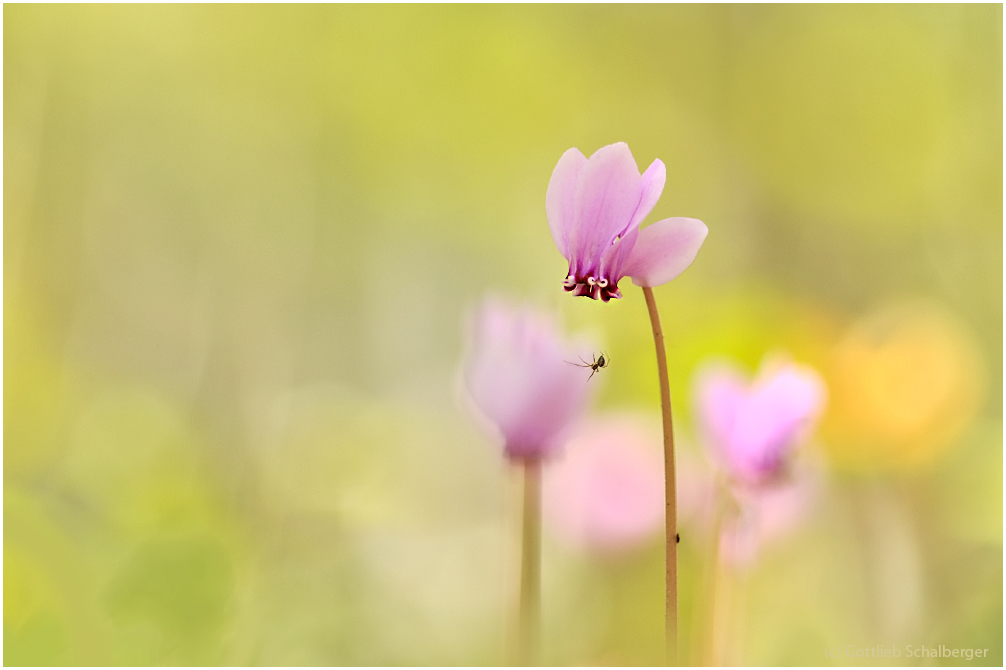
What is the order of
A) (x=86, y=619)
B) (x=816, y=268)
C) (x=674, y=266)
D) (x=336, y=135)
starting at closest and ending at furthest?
(x=674, y=266), (x=86, y=619), (x=816, y=268), (x=336, y=135)

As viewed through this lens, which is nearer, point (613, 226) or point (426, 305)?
point (613, 226)

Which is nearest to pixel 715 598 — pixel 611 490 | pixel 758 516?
pixel 758 516

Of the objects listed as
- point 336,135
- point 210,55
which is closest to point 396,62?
point 336,135

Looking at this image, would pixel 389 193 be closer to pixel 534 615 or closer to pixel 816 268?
pixel 816 268

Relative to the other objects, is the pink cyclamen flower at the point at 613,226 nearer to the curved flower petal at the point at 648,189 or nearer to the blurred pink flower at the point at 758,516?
the curved flower petal at the point at 648,189

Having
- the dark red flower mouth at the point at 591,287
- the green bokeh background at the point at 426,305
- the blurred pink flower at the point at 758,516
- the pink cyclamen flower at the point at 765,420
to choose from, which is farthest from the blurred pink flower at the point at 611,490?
the dark red flower mouth at the point at 591,287

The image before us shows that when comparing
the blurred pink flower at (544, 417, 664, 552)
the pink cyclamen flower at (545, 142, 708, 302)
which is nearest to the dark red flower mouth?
the pink cyclamen flower at (545, 142, 708, 302)

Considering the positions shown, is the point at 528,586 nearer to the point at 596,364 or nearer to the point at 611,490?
the point at 596,364
